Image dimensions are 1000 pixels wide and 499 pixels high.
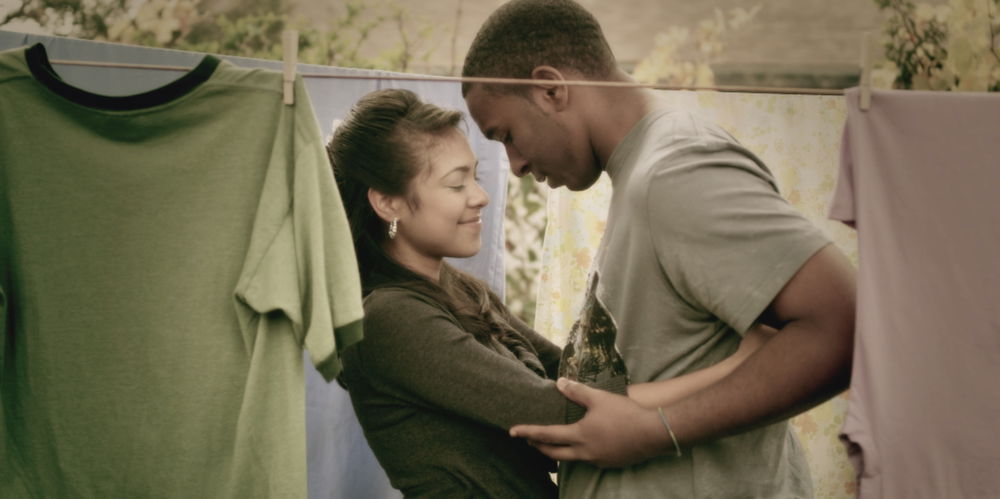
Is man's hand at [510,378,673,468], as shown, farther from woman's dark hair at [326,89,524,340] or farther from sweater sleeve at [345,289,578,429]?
woman's dark hair at [326,89,524,340]

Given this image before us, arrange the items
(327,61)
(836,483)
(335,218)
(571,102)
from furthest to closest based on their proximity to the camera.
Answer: (327,61)
(836,483)
(571,102)
(335,218)

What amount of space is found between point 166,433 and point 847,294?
3.55 ft

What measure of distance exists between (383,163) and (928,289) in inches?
42.5

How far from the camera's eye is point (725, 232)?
4.50 ft

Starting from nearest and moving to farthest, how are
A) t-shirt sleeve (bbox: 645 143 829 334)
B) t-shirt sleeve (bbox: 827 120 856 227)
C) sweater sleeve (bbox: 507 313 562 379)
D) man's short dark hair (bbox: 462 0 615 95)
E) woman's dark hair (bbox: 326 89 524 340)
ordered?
t-shirt sleeve (bbox: 645 143 829 334) → t-shirt sleeve (bbox: 827 120 856 227) → man's short dark hair (bbox: 462 0 615 95) → woman's dark hair (bbox: 326 89 524 340) → sweater sleeve (bbox: 507 313 562 379)

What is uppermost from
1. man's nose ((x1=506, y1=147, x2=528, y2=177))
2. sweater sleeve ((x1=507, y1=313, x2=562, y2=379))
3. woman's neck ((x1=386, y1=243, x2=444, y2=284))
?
man's nose ((x1=506, y1=147, x2=528, y2=177))

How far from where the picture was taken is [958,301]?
142cm

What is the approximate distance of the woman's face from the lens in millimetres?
1999

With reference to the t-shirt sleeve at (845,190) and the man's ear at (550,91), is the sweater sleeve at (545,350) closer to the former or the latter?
the man's ear at (550,91)

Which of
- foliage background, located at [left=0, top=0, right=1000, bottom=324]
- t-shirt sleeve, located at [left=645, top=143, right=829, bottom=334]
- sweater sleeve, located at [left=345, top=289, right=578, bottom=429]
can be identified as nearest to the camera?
t-shirt sleeve, located at [left=645, top=143, right=829, bottom=334]

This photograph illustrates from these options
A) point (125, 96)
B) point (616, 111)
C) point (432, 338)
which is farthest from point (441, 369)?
point (125, 96)

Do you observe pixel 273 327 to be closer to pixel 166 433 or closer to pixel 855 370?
pixel 166 433

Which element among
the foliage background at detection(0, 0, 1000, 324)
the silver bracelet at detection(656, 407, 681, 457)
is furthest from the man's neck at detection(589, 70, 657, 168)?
the foliage background at detection(0, 0, 1000, 324)

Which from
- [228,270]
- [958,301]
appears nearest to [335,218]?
[228,270]
